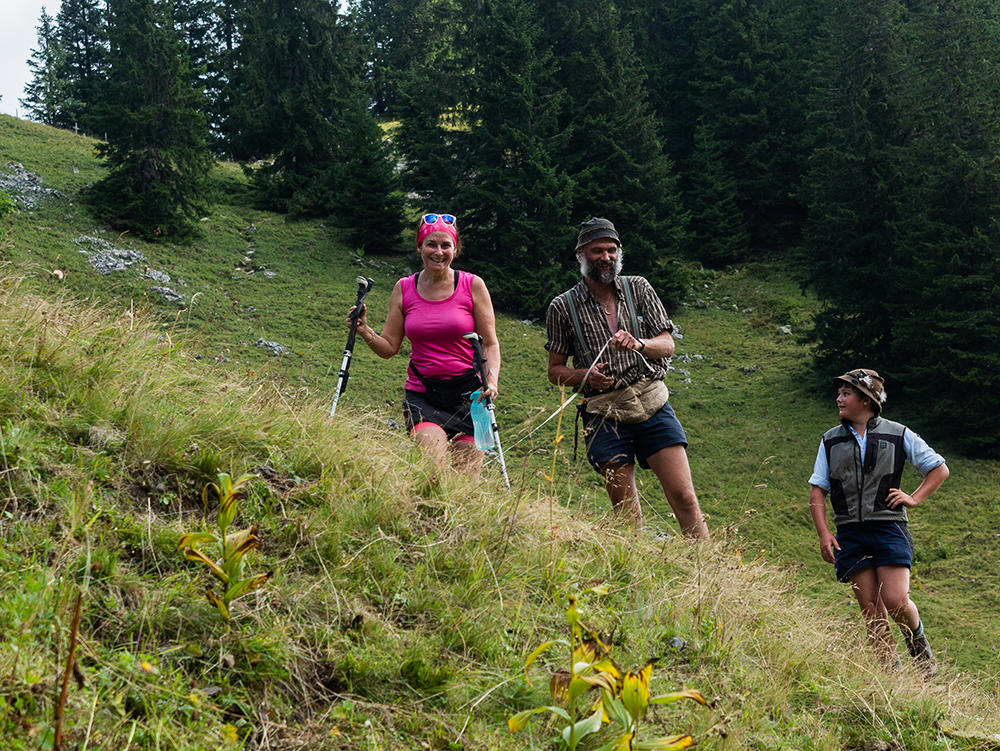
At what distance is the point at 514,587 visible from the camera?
120 inches

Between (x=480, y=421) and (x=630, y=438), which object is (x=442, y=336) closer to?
(x=480, y=421)

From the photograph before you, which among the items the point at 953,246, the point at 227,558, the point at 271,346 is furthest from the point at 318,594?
the point at 953,246

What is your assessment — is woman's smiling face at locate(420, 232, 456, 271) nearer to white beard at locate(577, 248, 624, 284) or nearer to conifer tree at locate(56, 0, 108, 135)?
white beard at locate(577, 248, 624, 284)

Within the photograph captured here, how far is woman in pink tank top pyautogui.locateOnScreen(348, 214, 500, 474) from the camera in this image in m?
4.48

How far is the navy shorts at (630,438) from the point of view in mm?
4461

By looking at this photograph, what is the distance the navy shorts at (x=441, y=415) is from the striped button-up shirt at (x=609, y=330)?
72cm

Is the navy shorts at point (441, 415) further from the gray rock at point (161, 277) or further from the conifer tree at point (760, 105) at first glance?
the conifer tree at point (760, 105)

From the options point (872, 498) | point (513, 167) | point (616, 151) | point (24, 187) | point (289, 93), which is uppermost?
point (289, 93)

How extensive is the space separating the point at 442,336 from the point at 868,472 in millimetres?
2861

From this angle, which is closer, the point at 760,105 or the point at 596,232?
the point at 596,232

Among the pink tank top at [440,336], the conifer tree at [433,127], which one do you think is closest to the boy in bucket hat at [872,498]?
the pink tank top at [440,336]

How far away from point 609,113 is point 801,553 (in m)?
21.5

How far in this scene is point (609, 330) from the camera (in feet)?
15.5

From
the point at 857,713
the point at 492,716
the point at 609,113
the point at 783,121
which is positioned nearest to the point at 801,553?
the point at 857,713
